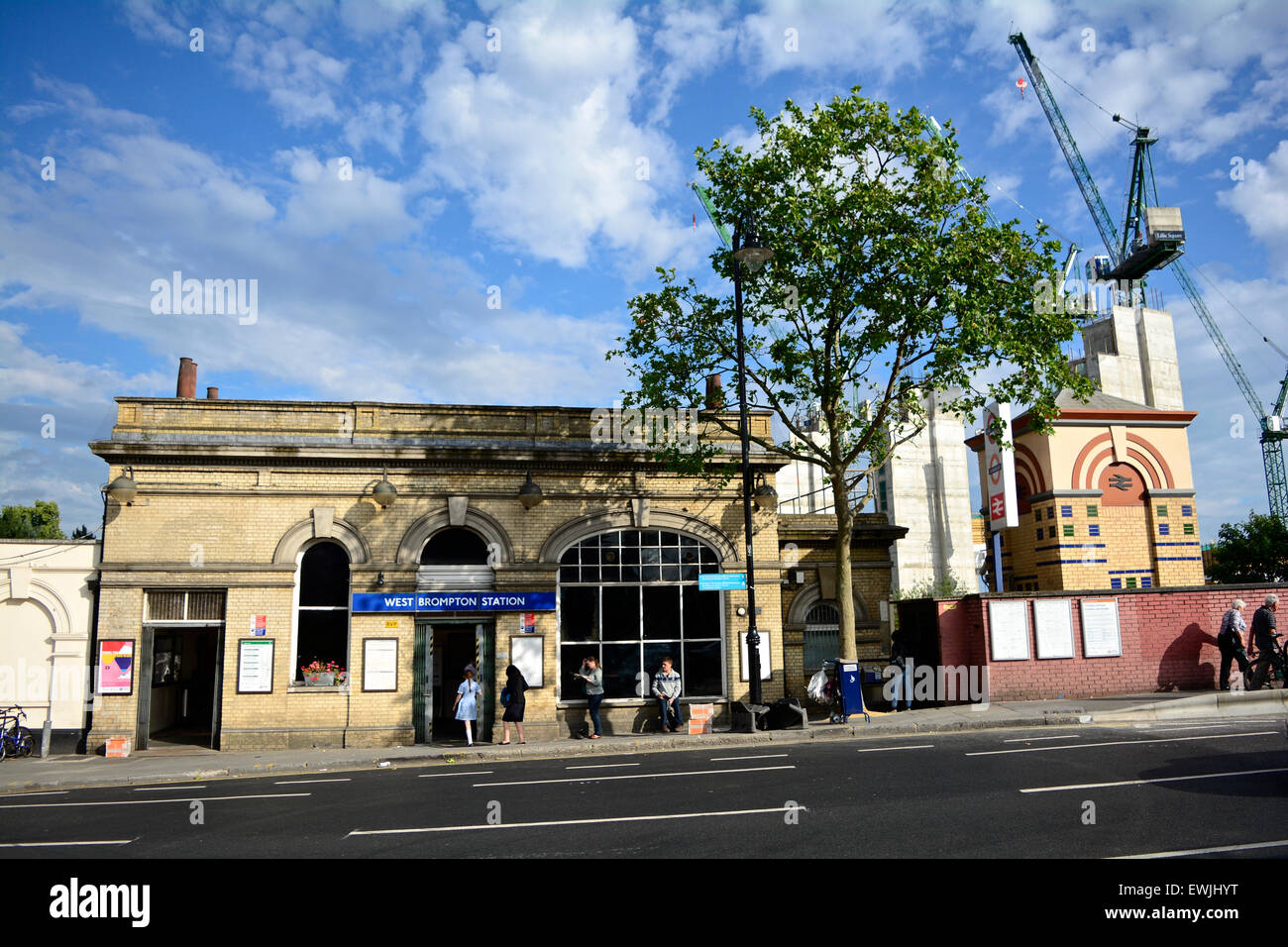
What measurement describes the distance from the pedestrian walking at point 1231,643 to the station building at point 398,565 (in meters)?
9.02

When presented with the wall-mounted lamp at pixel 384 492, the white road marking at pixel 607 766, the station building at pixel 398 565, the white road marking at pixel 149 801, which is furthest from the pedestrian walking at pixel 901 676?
the white road marking at pixel 149 801

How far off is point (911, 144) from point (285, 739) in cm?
1782

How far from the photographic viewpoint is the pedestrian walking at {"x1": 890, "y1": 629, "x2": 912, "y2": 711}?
1955cm

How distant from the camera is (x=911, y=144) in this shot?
18094mm

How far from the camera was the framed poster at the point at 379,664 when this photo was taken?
18.1 metres

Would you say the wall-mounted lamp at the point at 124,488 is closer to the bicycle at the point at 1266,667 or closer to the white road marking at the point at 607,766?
the white road marking at the point at 607,766

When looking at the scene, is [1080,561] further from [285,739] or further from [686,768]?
[285,739]

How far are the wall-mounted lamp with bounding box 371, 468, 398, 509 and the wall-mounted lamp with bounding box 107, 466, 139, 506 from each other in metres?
4.80

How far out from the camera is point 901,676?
65.0 feet

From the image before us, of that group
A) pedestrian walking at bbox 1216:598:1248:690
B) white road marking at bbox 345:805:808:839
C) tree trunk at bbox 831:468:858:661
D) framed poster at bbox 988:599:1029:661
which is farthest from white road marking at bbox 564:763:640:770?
pedestrian walking at bbox 1216:598:1248:690

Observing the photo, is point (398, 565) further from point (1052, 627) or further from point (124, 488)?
point (1052, 627)

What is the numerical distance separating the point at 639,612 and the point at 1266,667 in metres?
12.9
